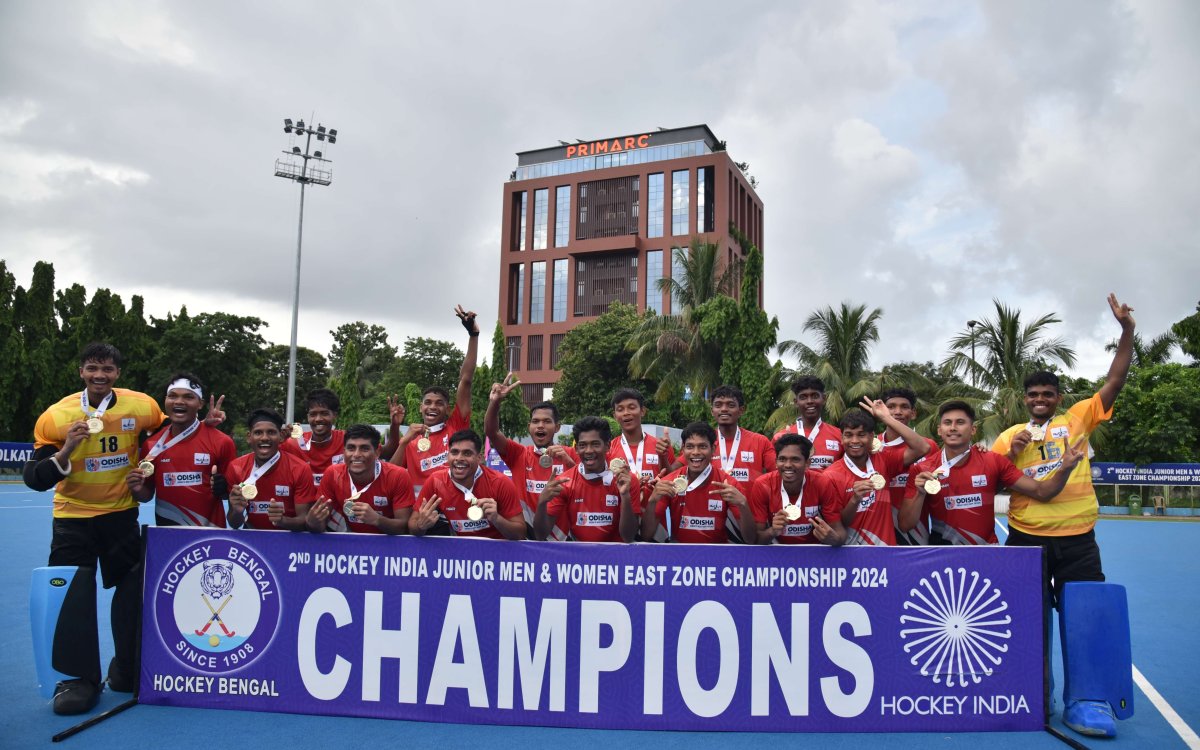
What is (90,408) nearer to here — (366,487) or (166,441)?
(166,441)

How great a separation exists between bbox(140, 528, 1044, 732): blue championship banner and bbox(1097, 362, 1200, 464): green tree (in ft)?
98.1

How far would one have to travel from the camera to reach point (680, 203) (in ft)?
237

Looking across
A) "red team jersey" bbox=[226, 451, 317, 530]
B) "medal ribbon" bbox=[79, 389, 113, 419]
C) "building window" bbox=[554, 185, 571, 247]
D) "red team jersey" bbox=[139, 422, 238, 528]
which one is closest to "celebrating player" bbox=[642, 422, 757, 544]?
"red team jersey" bbox=[226, 451, 317, 530]

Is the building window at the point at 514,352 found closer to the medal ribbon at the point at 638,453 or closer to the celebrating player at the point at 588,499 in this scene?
the medal ribbon at the point at 638,453

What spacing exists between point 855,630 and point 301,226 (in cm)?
3452

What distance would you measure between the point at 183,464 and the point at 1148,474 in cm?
3271

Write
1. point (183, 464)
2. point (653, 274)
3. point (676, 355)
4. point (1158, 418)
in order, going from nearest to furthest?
point (183, 464) → point (1158, 418) → point (676, 355) → point (653, 274)

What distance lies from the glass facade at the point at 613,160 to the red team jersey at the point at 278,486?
2829 inches

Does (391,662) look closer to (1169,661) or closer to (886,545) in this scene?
(886,545)

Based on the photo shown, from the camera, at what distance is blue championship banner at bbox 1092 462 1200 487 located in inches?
1109

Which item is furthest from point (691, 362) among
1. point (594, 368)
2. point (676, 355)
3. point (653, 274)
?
point (653, 274)

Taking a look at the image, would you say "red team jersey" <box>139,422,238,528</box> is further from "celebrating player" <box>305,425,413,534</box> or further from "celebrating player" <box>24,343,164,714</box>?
"celebrating player" <box>305,425,413,534</box>

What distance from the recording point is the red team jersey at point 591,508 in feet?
19.2

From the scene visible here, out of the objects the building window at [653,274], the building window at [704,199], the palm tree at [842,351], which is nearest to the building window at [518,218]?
the building window at [653,274]
